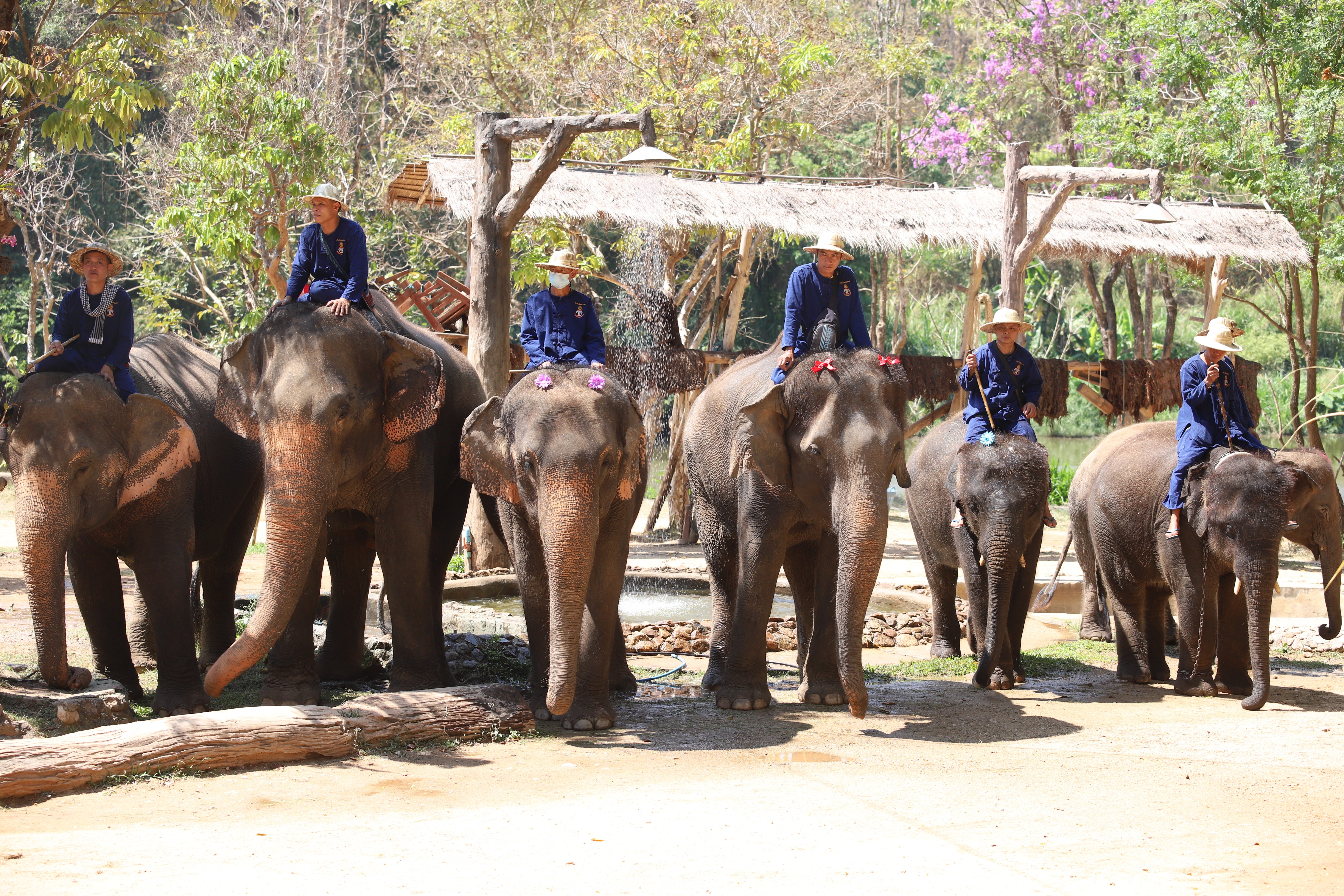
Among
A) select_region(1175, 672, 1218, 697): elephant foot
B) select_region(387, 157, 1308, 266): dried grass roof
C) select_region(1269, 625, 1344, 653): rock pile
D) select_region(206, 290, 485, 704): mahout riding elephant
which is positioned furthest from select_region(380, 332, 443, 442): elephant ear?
select_region(387, 157, 1308, 266): dried grass roof

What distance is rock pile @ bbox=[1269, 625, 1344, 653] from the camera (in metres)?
10.1

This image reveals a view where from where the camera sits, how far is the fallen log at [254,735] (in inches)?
205

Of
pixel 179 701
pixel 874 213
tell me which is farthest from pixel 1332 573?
pixel 874 213

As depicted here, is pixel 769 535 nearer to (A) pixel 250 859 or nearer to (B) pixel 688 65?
(A) pixel 250 859

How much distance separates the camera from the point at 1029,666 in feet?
30.1

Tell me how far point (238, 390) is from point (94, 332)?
852mm

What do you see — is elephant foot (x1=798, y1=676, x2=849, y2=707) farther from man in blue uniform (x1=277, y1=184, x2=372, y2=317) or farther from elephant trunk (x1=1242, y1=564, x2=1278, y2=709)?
man in blue uniform (x1=277, y1=184, x2=372, y2=317)

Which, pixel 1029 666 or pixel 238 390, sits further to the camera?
pixel 1029 666

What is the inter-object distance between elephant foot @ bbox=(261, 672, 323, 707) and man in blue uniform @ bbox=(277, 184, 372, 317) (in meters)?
1.99

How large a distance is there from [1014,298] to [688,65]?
7513mm

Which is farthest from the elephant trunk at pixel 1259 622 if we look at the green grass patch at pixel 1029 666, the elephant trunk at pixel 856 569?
the elephant trunk at pixel 856 569

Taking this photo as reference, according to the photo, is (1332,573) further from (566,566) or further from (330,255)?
(330,255)

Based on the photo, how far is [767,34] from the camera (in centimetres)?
1941

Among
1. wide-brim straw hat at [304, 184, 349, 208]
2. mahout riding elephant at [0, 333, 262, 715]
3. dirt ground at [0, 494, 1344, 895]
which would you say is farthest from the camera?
wide-brim straw hat at [304, 184, 349, 208]
